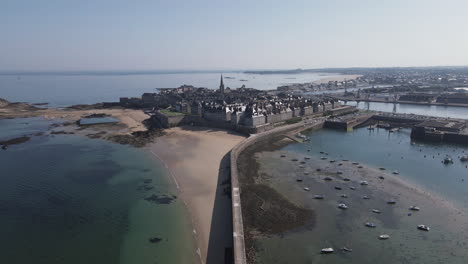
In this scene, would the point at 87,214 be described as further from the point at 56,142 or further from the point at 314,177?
the point at 56,142

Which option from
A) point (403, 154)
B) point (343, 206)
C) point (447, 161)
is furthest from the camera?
point (403, 154)

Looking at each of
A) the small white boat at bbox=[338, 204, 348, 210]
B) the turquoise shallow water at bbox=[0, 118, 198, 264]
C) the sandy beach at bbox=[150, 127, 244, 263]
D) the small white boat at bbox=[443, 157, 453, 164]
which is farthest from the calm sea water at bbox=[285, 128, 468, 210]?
the turquoise shallow water at bbox=[0, 118, 198, 264]

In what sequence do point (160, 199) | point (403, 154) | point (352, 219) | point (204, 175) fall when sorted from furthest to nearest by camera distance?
point (403, 154)
point (204, 175)
point (160, 199)
point (352, 219)

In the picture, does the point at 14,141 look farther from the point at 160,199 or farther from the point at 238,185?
Answer: the point at 238,185

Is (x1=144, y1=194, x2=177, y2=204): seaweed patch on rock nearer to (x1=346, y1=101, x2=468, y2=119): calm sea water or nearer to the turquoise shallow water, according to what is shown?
the turquoise shallow water

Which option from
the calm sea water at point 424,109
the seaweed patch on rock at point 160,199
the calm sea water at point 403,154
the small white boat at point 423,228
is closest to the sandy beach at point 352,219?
the small white boat at point 423,228

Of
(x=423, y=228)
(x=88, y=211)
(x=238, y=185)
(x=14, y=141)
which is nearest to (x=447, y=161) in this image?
(x=423, y=228)
